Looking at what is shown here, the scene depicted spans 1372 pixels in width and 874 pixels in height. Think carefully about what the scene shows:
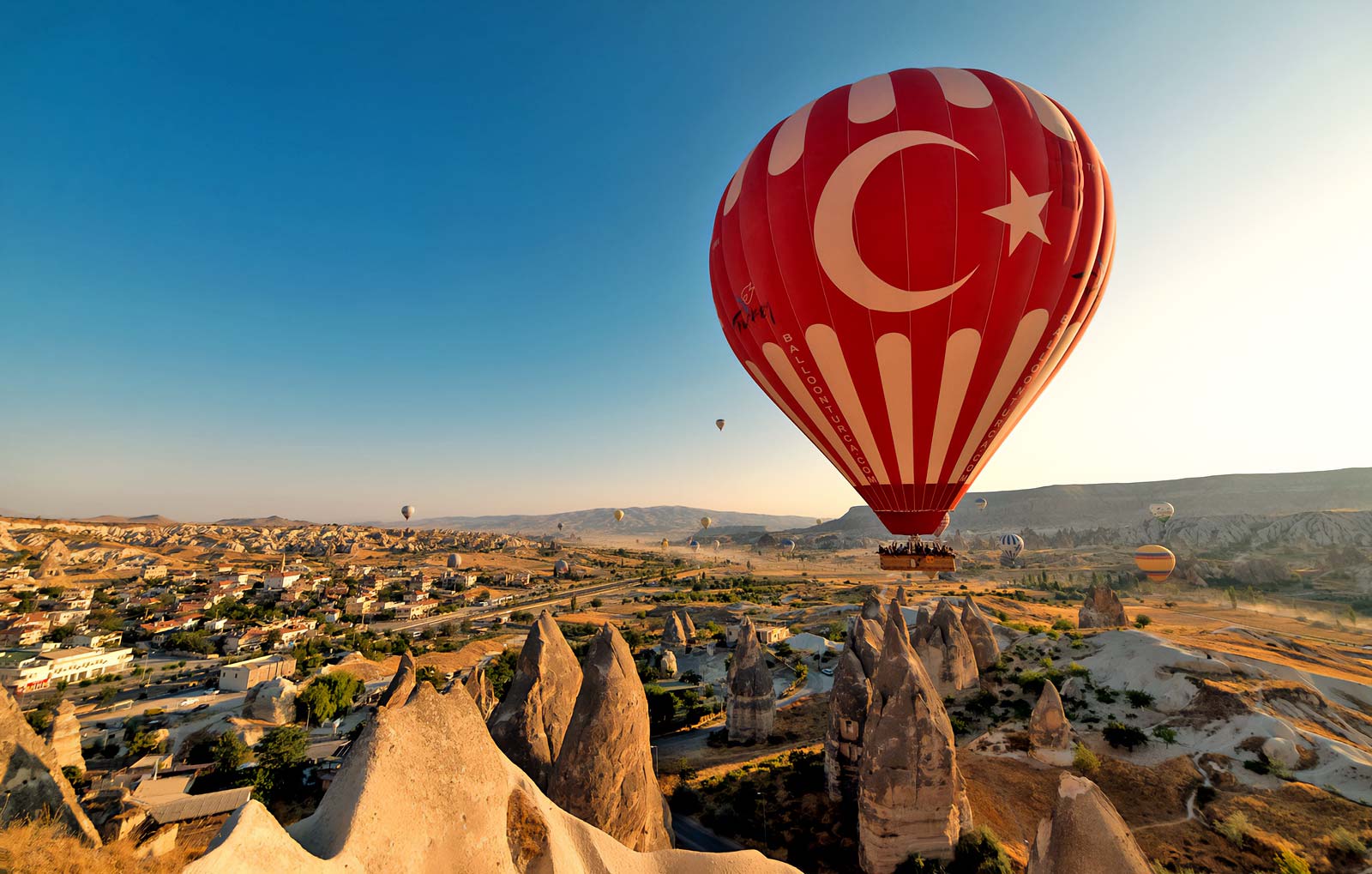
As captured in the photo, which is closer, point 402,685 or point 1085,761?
point 402,685

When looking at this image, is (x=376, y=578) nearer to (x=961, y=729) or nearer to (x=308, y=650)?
(x=308, y=650)

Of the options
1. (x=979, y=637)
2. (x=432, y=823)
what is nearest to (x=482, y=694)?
(x=432, y=823)

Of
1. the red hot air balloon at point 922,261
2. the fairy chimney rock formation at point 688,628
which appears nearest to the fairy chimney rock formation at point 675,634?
the fairy chimney rock formation at point 688,628

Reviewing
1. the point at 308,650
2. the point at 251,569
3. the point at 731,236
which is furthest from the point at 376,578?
the point at 731,236

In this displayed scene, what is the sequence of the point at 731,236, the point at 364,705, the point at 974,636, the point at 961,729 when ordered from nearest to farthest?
the point at 731,236 → the point at 961,729 → the point at 974,636 → the point at 364,705

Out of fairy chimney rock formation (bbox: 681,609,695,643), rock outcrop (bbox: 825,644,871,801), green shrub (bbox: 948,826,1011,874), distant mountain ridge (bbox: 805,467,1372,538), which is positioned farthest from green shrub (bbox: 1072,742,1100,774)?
distant mountain ridge (bbox: 805,467,1372,538)

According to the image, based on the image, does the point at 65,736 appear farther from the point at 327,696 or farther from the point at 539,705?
the point at 539,705
